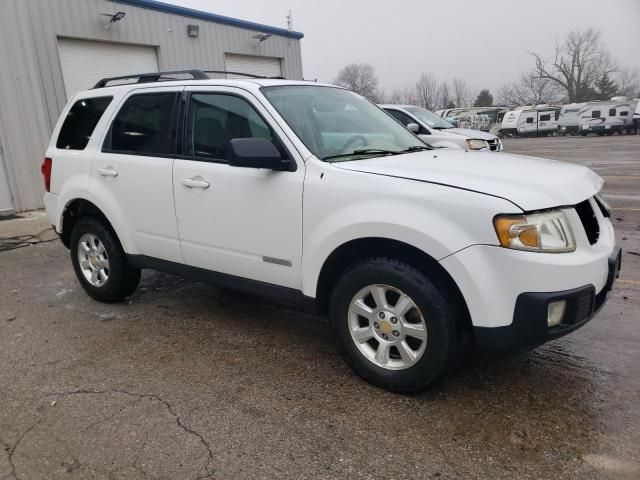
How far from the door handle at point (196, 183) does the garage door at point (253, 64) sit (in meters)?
11.5

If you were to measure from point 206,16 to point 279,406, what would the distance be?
12719mm

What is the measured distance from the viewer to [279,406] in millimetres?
3053

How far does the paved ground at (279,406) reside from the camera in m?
2.53

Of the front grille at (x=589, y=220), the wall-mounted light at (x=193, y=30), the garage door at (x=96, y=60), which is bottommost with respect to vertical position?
the front grille at (x=589, y=220)

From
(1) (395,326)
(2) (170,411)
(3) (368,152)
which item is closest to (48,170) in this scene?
(2) (170,411)

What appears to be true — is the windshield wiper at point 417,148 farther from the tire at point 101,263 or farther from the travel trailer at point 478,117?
the travel trailer at point 478,117

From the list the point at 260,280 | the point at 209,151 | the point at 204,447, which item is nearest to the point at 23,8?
the point at 209,151

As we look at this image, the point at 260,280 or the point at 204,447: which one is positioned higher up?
the point at 260,280

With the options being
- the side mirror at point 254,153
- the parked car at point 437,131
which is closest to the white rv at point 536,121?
the parked car at point 437,131

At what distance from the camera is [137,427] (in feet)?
9.43

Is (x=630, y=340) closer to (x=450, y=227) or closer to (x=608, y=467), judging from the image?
(x=608, y=467)

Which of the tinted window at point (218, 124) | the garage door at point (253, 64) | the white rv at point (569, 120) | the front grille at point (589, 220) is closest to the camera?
the front grille at point (589, 220)

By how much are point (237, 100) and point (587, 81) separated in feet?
279

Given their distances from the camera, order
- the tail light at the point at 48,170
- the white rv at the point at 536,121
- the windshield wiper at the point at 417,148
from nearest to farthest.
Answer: the windshield wiper at the point at 417,148
the tail light at the point at 48,170
the white rv at the point at 536,121
